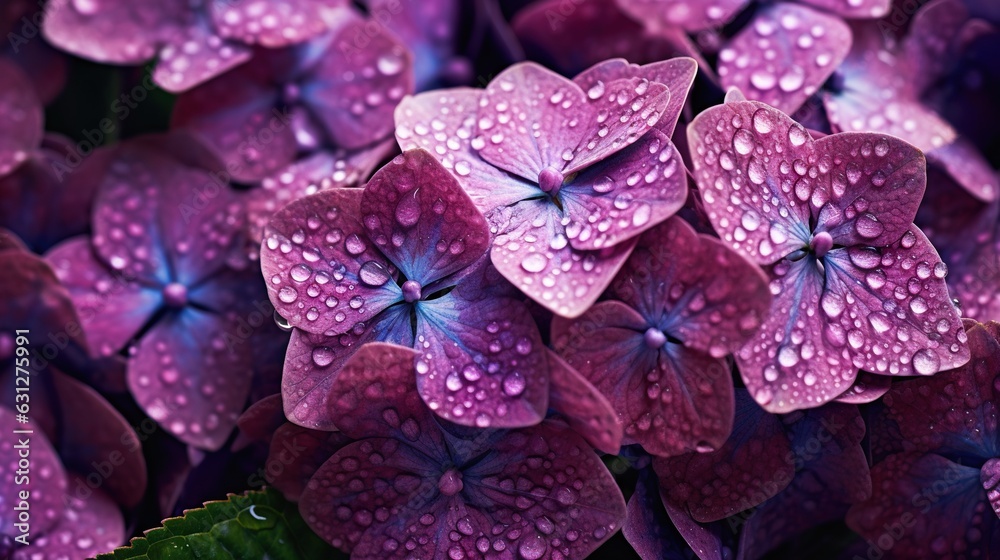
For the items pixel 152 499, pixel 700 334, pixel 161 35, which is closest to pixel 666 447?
pixel 700 334

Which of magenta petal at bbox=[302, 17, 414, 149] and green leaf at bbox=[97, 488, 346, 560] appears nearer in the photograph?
green leaf at bbox=[97, 488, 346, 560]

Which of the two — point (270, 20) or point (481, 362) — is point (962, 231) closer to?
point (481, 362)

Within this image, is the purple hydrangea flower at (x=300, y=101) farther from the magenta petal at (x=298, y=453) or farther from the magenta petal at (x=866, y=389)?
the magenta petal at (x=866, y=389)

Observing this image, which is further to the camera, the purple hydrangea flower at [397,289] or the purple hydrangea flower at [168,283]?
the purple hydrangea flower at [168,283]

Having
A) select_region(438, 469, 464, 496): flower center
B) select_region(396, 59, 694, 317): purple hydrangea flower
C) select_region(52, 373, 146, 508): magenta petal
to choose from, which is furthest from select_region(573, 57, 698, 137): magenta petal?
select_region(52, 373, 146, 508): magenta petal

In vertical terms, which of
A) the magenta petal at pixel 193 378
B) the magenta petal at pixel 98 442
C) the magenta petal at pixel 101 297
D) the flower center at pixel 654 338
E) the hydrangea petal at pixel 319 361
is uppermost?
the flower center at pixel 654 338

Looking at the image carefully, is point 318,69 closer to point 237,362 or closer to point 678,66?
point 237,362

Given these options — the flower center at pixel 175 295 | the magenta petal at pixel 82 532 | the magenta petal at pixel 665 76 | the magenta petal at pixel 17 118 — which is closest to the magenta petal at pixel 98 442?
the magenta petal at pixel 82 532

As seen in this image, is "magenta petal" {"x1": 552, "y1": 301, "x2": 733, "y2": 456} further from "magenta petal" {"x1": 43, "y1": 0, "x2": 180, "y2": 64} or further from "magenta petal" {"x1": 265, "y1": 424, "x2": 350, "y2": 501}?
"magenta petal" {"x1": 43, "y1": 0, "x2": 180, "y2": 64}
